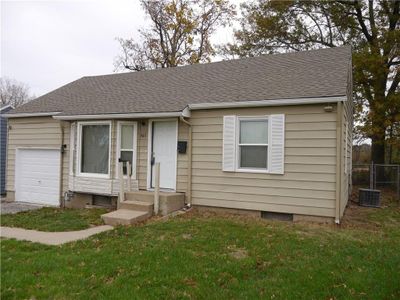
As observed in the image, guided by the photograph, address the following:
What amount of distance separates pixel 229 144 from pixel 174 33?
62.1ft

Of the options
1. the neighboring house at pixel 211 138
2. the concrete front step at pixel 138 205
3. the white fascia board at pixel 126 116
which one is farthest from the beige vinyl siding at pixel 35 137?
the concrete front step at pixel 138 205

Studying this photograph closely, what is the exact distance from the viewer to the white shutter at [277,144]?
831 cm

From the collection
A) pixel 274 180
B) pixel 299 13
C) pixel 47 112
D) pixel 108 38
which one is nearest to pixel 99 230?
pixel 274 180

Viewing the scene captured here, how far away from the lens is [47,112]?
38.4 feet

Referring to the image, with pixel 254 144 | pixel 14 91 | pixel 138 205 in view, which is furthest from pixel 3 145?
pixel 14 91

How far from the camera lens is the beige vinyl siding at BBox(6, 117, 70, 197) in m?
11.4

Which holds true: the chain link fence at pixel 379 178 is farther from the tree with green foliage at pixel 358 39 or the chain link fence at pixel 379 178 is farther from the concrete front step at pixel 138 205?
the concrete front step at pixel 138 205

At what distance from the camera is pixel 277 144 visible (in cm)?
835

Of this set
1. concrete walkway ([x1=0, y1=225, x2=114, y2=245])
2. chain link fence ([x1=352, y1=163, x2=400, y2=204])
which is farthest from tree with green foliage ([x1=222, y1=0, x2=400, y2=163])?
concrete walkway ([x1=0, y1=225, x2=114, y2=245])

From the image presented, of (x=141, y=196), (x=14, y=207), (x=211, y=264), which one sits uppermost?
(x=141, y=196)

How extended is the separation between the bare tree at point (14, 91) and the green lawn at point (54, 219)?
3800cm

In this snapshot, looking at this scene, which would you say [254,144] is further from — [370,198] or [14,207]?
[14,207]

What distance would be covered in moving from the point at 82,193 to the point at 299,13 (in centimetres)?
1669

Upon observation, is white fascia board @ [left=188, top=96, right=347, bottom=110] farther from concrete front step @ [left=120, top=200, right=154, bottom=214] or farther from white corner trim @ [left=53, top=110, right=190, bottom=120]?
concrete front step @ [left=120, top=200, right=154, bottom=214]
